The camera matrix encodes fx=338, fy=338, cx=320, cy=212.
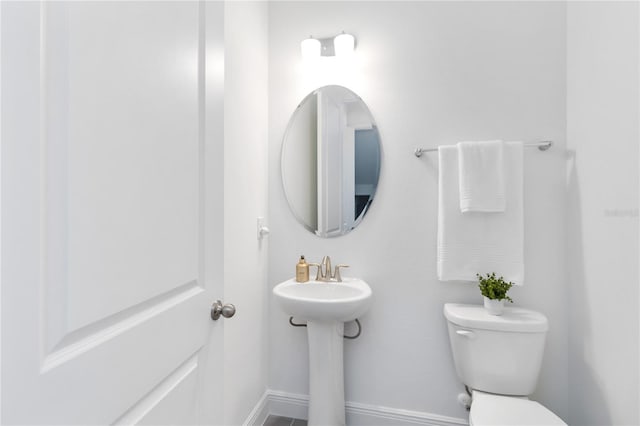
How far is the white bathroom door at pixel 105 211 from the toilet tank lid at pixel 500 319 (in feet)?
3.59

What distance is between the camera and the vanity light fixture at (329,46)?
176 centimetres

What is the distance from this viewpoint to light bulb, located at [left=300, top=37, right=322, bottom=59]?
1796mm

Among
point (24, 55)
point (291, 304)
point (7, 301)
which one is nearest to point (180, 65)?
point (24, 55)

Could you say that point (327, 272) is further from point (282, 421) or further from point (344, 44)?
point (344, 44)

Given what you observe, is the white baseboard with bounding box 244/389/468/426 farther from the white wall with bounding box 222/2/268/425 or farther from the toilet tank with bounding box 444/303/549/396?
the toilet tank with bounding box 444/303/549/396

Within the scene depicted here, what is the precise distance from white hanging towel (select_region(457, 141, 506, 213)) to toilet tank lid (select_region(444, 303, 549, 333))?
1.50ft

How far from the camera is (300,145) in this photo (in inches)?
74.9

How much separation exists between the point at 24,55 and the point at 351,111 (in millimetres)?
1510

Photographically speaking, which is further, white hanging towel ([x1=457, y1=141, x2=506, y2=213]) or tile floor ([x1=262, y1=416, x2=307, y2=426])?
tile floor ([x1=262, y1=416, x2=307, y2=426])

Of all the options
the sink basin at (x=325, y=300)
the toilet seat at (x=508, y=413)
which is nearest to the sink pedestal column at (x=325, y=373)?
the sink basin at (x=325, y=300)

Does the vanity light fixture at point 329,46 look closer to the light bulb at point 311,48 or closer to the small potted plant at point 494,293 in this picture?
the light bulb at point 311,48

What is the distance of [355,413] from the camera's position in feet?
5.88

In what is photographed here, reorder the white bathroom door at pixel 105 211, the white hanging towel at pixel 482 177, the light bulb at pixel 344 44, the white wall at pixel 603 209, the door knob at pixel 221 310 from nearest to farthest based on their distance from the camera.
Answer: the white bathroom door at pixel 105 211 → the door knob at pixel 221 310 → the white wall at pixel 603 209 → the white hanging towel at pixel 482 177 → the light bulb at pixel 344 44

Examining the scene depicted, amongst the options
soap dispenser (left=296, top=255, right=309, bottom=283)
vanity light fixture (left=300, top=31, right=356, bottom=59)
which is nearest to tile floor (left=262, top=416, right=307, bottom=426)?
soap dispenser (left=296, top=255, right=309, bottom=283)
